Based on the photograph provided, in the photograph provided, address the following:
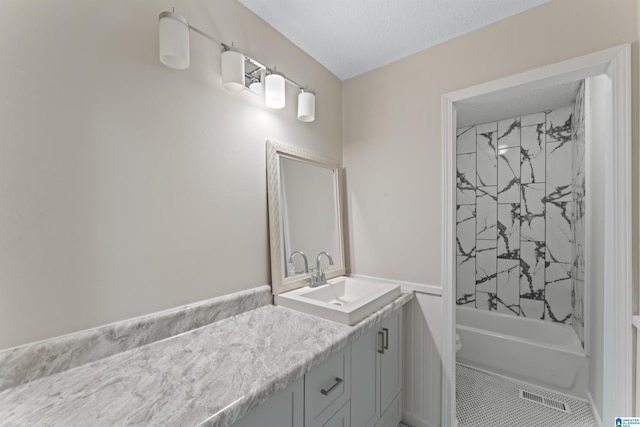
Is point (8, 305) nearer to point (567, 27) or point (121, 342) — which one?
point (121, 342)

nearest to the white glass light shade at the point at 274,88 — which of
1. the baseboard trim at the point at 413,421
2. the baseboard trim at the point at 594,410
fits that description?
the baseboard trim at the point at 413,421

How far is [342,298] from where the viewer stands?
191cm

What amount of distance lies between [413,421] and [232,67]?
241 centimetres

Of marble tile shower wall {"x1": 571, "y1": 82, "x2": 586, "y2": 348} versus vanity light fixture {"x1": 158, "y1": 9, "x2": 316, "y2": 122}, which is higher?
vanity light fixture {"x1": 158, "y1": 9, "x2": 316, "y2": 122}

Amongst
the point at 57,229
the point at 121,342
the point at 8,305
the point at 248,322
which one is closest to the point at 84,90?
the point at 57,229

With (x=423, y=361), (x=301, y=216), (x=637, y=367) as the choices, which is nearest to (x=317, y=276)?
(x=301, y=216)

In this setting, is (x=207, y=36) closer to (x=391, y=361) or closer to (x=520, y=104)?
(x=391, y=361)

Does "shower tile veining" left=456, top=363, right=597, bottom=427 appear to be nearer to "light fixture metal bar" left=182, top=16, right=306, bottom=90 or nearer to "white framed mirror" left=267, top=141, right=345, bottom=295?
"white framed mirror" left=267, top=141, right=345, bottom=295

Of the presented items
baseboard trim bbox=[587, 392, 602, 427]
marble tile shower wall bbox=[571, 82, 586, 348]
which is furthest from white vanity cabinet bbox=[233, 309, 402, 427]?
marble tile shower wall bbox=[571, 82, 586, 348]

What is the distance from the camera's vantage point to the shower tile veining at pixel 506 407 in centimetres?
179

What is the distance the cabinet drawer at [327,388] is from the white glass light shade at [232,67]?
133 centimetres

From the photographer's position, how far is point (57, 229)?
880mm

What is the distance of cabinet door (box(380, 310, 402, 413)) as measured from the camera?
155 centimetres

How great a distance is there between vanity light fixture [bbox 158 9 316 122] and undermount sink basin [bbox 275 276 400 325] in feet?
3.63
